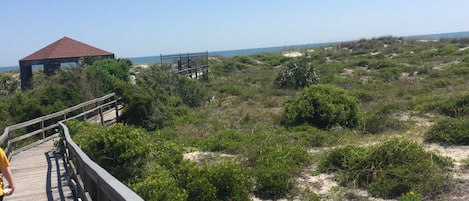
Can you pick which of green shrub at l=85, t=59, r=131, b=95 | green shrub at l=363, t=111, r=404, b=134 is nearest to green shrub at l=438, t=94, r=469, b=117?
green shrub at l=363, t=111, r=404, b=134

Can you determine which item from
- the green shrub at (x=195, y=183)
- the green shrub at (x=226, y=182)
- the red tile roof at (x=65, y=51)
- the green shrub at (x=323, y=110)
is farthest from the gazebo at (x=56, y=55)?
the green shrub at (x=226, y=182)

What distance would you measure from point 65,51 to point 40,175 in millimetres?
24935

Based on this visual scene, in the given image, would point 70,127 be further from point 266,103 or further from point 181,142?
point 266,103

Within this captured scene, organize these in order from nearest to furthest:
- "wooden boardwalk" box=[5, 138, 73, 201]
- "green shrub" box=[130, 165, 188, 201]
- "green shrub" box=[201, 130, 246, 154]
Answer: "green shrub" box=[130, 165, 188, 201]
"wooden boardwalk" box=[5, 138, 73, 201]
"green shrub" box=[201, 130, 246, 154]

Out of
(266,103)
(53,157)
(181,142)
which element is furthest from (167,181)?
(266,103)

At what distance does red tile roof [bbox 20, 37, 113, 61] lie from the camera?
3272 centimetres

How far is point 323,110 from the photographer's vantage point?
1593 centimetres

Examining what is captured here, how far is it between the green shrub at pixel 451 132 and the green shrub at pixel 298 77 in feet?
48.5

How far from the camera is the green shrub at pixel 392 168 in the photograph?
8.80 metres

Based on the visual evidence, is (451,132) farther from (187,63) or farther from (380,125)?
(187,63)

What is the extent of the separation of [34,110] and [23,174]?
7289 millimetres

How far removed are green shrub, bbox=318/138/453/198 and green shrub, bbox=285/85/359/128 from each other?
→ 16.0ft

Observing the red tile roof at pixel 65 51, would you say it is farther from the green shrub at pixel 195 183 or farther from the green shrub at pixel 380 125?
the green shrub at pixel 195 183

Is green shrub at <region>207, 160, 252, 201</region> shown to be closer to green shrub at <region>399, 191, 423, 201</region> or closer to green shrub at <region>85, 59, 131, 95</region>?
green shrub at <region>399, 191, 423, 201</region>
